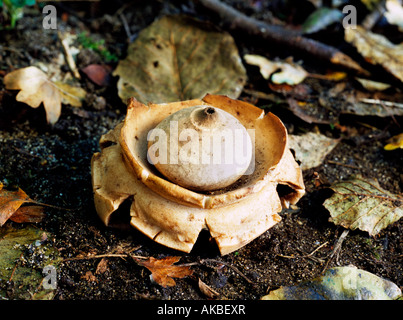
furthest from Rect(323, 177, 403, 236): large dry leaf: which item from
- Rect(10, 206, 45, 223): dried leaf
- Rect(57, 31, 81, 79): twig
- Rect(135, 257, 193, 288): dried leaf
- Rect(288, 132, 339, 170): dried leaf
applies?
Rect(57, 31, 81, 79): twig

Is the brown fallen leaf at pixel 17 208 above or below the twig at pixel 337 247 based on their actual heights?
above

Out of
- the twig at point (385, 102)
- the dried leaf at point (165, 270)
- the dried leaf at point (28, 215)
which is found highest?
the twig at point (385, 102)

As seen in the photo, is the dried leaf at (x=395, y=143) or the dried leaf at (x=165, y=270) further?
the dried leaf at (x=395, y=143)

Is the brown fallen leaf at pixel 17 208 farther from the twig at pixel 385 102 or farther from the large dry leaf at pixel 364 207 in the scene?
the twig at pixel 385 102

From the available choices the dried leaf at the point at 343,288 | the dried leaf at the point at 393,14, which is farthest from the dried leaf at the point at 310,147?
the dried leaf at the point at 393,14

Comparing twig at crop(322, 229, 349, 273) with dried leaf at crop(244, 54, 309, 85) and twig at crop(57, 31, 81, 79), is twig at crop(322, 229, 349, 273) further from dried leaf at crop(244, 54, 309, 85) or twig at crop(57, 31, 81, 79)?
twig at crop(57, 31, 81, 79)

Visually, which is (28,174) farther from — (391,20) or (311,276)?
(391,20)

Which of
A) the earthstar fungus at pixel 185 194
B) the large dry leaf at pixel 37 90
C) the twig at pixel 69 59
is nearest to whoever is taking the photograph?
the earthstar fungus at pixel 185 194

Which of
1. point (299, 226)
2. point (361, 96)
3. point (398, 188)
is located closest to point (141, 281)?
point (299, 226)
